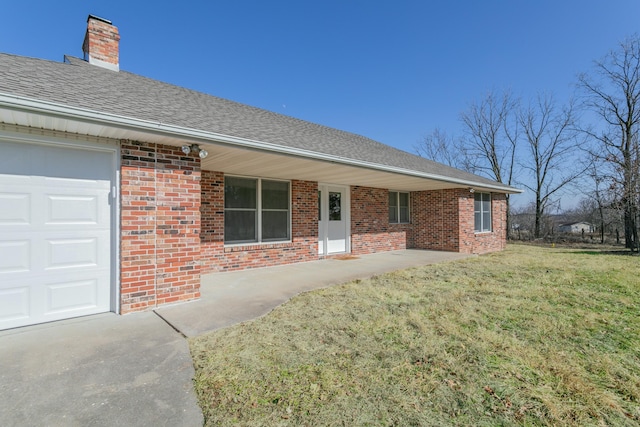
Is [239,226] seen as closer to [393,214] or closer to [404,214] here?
[393,214]

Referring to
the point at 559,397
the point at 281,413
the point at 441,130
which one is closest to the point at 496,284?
the point at 559,397

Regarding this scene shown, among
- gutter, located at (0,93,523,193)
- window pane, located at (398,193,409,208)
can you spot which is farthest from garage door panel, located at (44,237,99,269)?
window pane, located at (398,193,409,208)

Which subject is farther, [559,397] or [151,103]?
[151,103]

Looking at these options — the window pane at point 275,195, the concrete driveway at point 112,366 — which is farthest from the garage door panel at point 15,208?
the window pane at point 275,195

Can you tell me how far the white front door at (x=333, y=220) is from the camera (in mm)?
9352

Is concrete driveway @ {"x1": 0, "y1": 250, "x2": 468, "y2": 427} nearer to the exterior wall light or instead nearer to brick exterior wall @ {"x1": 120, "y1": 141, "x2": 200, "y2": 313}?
brick exterior wall @ {"x1": 120, "y1": 141, "x2": 200, "y2": 313}

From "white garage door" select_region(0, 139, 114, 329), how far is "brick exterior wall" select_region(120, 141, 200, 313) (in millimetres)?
285

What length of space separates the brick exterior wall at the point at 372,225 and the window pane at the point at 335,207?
476mm

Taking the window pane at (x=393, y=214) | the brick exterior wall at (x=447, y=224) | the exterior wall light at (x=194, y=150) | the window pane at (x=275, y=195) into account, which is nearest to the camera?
the exterior wall light at (x=194, y=150)

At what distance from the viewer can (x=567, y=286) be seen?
590cm

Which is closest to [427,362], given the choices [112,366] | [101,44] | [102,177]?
[112,366]

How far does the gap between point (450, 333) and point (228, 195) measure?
5.68m

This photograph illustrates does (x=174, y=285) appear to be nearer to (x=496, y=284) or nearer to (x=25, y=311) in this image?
(x=25, y=311)

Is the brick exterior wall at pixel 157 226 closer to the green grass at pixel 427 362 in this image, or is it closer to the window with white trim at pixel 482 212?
the green grass at pixel 427 362
